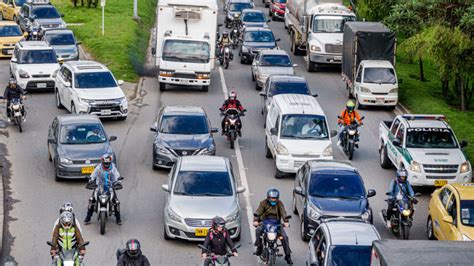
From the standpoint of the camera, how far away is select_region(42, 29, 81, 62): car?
46531mm

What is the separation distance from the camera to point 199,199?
24406mm

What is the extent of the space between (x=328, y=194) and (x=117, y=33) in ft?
104

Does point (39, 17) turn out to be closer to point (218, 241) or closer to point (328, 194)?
point (328, 194)

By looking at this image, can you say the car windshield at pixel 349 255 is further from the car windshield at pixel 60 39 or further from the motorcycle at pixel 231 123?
the car windshield at pixel 60 39

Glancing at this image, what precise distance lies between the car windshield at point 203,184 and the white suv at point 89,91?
11639 millimetres

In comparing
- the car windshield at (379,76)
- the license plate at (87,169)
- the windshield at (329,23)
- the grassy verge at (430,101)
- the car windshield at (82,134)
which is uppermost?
the windshield at (329,23)

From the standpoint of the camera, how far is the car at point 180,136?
98.9 feet

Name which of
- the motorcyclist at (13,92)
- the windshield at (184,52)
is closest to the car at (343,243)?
the motorcyclist at (13,92)

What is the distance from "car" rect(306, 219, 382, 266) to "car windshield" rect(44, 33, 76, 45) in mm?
28965

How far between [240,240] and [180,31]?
66.2 ft

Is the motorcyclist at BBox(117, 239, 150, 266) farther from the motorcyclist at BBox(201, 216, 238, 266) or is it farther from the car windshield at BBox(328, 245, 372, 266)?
the car windshield at BBox(328, 245, 372, 266)

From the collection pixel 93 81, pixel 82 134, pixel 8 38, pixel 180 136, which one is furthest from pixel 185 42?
pixel 82 134

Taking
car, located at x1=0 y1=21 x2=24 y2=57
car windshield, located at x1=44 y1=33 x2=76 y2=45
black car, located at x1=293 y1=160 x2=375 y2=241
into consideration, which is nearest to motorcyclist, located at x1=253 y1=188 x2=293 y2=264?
black car, located at x1=293 y1=160 x2=375 y2=241

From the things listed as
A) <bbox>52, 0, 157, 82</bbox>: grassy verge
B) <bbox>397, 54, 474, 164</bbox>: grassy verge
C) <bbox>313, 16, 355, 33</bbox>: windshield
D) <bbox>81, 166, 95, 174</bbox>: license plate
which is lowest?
<bbox>397, 54, 474, 164</bbox>: grassy verge
